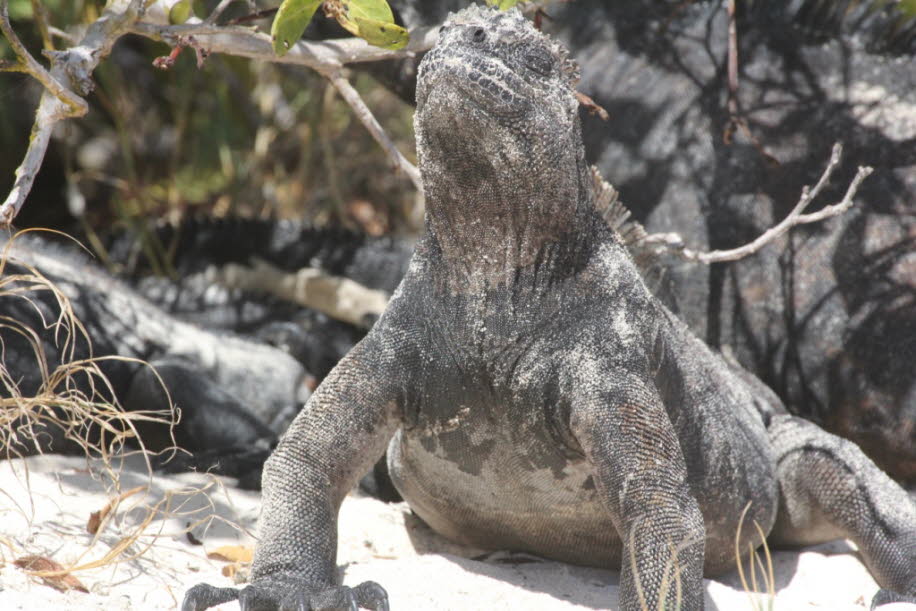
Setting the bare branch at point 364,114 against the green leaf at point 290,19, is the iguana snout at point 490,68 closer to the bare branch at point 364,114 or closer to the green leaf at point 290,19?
the green leaf at point 290,19

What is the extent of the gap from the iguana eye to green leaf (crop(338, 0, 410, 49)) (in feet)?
1.93

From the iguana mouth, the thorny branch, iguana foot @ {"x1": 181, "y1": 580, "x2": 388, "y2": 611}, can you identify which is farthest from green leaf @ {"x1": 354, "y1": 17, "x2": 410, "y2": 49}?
iguana foot @ {"x1": 181, "y1": 580, "x2": 388, "y2": 611}

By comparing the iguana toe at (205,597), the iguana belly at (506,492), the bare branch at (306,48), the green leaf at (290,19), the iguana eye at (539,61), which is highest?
the iguana eye at (539,61)

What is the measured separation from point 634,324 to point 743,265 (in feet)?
8.44

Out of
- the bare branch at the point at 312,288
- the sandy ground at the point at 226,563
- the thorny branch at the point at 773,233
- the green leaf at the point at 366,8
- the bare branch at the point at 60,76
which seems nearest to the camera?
the bare branch at the point at 60,76

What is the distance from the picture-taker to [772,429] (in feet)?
15.4

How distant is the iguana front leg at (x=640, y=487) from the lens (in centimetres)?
323

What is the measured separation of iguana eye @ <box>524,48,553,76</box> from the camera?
324 cm

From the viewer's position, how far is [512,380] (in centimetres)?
341

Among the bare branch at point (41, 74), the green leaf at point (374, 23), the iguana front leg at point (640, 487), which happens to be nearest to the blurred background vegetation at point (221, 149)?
the green leaf at point (374, 23)

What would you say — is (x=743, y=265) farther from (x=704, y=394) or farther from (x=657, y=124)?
(x=704, y=394)

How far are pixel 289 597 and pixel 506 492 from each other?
2.91 ft

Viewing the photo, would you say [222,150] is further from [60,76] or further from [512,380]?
[512,380]

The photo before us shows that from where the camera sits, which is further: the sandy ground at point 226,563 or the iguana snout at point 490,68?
the sandy ground at point 226,563
